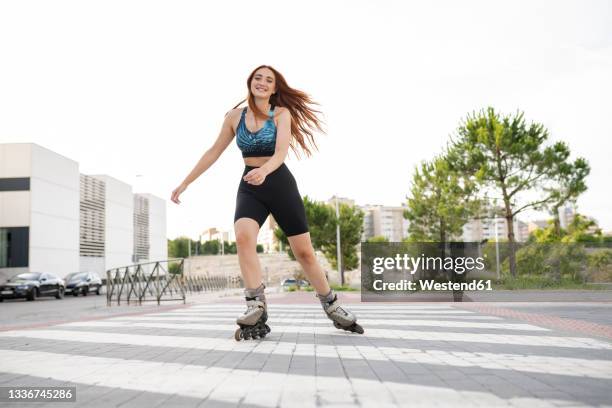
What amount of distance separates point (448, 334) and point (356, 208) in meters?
42.4

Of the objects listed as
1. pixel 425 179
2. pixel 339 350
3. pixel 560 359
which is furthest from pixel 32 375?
pixel 425 179

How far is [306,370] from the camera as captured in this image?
2971 mm

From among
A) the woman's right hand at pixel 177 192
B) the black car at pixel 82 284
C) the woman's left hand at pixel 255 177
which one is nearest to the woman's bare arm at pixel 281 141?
the woman's left hand at pixel 255 177

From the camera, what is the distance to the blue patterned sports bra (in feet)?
14.4

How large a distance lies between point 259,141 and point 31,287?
2217cm

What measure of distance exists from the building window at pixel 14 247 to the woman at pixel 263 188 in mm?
32246

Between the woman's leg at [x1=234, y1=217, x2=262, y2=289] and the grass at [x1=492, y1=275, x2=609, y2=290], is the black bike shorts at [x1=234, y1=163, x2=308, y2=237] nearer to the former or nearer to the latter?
the woman's leg at [x1=234, y1=217, x2=262, y2=289]

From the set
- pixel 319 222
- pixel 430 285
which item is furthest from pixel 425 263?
pixel 319 222

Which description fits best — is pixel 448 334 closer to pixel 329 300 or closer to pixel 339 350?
pixel 329 300

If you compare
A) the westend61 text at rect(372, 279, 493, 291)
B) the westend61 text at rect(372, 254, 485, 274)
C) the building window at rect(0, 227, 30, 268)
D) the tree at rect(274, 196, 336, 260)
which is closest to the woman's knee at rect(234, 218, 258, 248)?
the westend61 text at rect(372, 279, 493, 291)

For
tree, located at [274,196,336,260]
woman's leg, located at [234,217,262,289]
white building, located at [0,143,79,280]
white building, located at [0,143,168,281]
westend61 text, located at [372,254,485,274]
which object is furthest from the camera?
tree, located at [274,196,336,260]

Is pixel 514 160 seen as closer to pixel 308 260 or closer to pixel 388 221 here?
pixel 308 260

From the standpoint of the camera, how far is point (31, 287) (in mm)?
23062

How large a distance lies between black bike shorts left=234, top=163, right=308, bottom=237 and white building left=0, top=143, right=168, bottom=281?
77.7 ft
